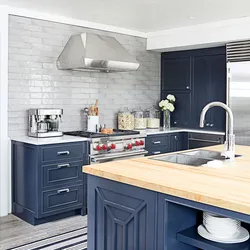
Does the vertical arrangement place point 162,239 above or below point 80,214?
above

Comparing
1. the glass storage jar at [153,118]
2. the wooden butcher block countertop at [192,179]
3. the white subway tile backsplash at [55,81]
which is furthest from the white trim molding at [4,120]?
the glass storage jar at [153,118]

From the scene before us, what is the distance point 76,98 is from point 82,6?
1271 millimetres

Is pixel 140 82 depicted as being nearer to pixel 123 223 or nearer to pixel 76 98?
pixel 76 98

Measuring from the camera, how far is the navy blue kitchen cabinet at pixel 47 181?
3912 millimetres

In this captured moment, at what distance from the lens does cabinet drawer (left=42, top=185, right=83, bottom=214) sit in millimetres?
3977

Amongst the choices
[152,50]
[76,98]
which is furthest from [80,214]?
[152,50]

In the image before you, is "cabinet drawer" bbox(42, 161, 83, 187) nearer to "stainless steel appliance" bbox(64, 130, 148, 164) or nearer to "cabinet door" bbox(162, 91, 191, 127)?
"stainless steel appliance" bbox(64, 130, 148, 164)

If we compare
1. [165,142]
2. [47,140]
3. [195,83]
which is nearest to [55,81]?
[47,140]

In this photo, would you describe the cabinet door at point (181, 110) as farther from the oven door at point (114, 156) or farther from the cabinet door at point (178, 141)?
the oven door at point (114, 156)

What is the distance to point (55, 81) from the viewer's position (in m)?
4.73

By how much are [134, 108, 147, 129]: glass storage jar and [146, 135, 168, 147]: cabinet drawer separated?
17.3 inches

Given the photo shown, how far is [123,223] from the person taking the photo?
84.7 inches

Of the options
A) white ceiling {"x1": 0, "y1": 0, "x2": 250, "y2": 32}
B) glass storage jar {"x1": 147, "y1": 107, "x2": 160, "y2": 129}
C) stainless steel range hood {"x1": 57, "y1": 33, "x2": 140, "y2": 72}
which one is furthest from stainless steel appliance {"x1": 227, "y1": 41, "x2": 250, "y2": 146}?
stainless steel range hood {"x1": 57, "y1": 33, "x2": 140, "y2": 72}

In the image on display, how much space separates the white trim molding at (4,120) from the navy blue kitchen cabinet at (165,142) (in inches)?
75.5
